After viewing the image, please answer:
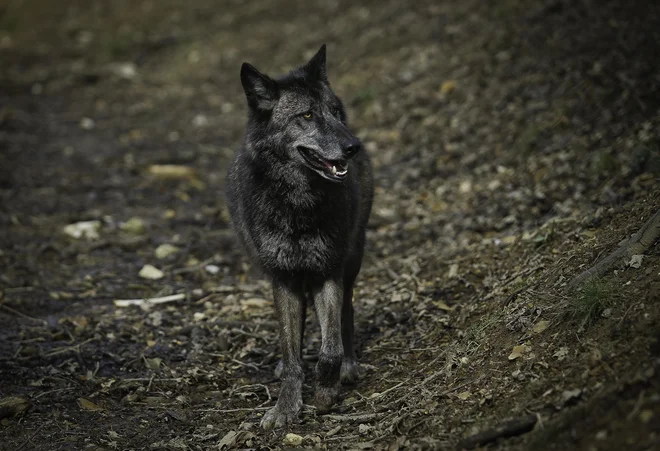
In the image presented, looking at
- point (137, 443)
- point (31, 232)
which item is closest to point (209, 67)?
point (31, 232)

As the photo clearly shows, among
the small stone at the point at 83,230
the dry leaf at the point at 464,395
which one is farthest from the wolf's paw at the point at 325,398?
the small stone at the point at 83,230

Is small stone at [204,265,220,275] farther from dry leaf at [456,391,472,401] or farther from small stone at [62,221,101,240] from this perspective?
dry leaf at [456,391,472,401]

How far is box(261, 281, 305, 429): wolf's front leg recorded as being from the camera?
5066 mm

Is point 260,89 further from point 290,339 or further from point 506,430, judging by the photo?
point 506,430

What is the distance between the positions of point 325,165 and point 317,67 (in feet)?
2.82

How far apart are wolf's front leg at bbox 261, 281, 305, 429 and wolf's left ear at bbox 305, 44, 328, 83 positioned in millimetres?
1616

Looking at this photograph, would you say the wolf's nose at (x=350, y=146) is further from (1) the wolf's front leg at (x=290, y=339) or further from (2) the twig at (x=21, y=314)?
(2) the twig at (x=21, y=314)

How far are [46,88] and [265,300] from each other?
11.4 metres

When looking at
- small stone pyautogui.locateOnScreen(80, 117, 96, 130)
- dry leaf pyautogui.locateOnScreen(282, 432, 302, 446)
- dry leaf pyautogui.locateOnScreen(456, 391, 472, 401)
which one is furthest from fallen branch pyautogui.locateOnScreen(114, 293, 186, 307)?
small stone pyautogui.locateOnScreen(80, 117, 96, 130)

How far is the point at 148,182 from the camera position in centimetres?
1081

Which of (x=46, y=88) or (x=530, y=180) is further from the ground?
(x=46, y=88)

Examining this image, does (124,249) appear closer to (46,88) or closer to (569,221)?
(569,221)

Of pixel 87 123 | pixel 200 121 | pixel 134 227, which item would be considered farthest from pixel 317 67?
pixel 87 123

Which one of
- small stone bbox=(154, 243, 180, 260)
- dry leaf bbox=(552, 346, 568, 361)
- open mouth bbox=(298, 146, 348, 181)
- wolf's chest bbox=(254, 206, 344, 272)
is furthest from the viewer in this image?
small stone bbox=(154, 243, 180, 260)
